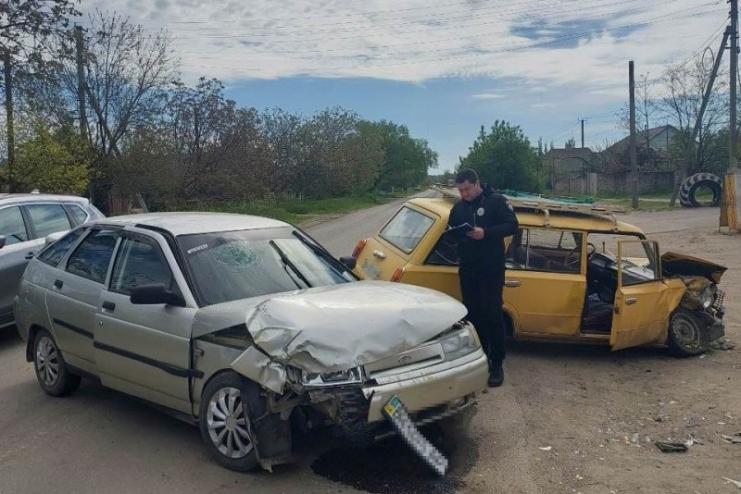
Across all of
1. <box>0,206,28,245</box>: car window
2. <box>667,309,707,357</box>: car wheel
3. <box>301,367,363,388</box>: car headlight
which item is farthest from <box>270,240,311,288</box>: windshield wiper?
<box>0,206,28,245</box>: car window

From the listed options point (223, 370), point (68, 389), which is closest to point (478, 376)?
point (223, 370)

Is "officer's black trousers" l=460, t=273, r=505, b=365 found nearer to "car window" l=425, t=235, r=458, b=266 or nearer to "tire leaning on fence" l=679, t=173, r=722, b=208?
"car window" l=425, t=235, r=458, b=266

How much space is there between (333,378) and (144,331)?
160 centimetres

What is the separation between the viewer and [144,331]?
4711 millimetres

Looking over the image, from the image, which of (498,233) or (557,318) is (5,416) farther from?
(557,318)

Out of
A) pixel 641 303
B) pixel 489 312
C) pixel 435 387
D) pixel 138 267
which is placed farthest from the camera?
pixel 641 303

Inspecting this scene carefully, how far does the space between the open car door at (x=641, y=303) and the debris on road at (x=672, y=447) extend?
2060 mm

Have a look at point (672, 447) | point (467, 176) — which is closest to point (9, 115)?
point (467, 176)

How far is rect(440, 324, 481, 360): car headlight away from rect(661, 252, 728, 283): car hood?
372cm

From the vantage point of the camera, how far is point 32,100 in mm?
18812

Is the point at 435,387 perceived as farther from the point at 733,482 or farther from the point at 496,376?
the point at 496,376

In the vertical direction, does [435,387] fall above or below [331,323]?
below

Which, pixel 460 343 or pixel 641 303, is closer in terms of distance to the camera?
pixel 460 343

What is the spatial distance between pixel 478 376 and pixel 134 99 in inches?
865
